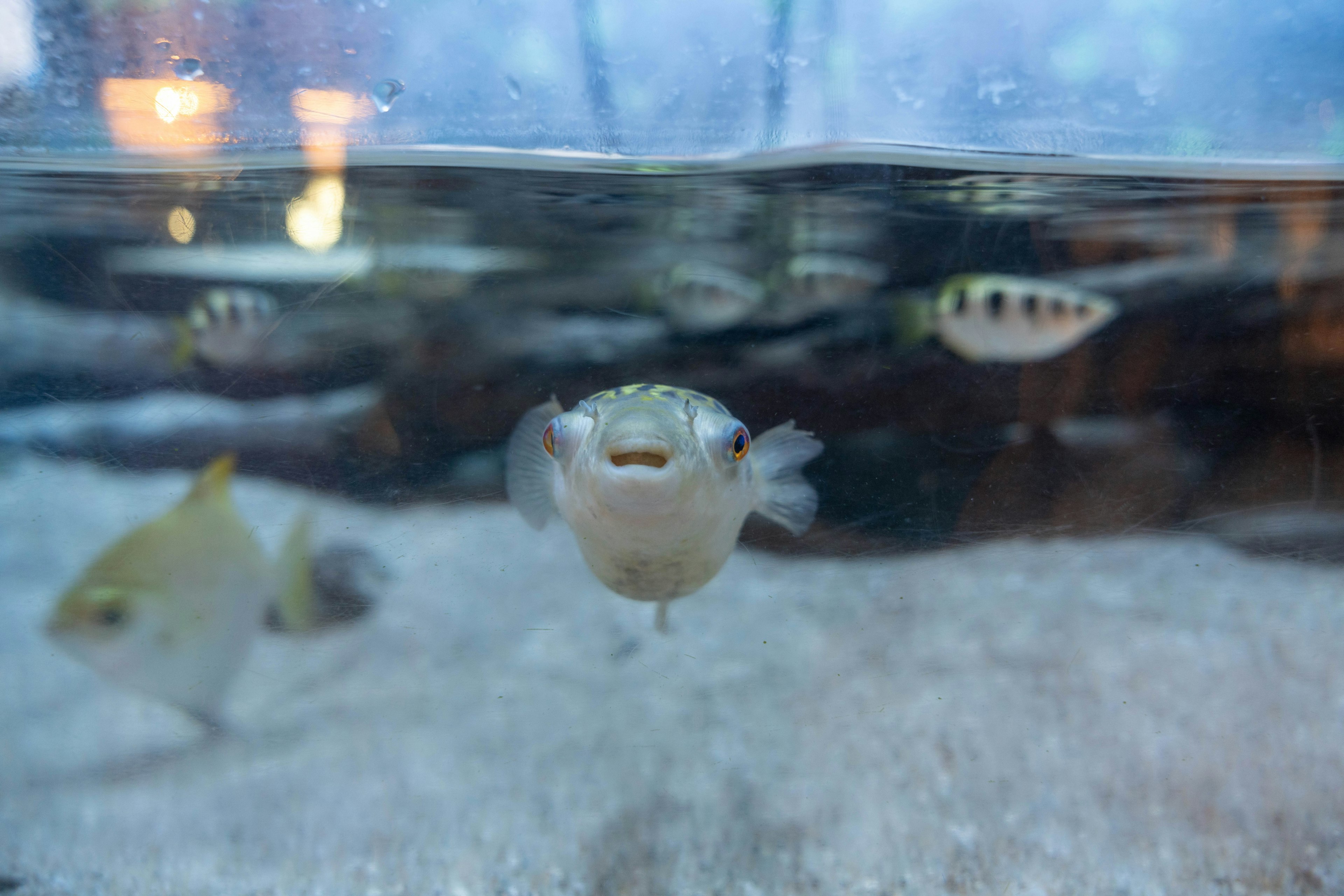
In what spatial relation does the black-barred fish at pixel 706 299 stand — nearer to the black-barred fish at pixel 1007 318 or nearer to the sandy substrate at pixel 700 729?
the black-barred fish at pixel 1007 318

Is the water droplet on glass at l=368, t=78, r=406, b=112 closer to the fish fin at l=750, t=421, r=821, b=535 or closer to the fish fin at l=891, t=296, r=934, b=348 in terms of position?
the fish fin at l=750, t=421, r=821, b=535

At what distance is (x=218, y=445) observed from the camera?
3.12 metres

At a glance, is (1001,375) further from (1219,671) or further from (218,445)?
(218,445)

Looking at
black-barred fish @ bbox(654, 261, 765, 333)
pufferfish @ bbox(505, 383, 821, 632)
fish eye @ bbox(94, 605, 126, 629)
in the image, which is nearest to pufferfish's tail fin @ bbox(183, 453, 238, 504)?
fish eye @ bbox(94, 605, 126, 629)

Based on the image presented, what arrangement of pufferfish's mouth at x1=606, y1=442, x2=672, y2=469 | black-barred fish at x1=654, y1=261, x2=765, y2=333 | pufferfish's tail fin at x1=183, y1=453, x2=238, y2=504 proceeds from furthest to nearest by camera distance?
black-barred fish at x1=654, y1=261, x2=765, y2=333 < pufferfish's tail fin at x1=183, y1=453, x2=238, y2=504 < pufferfish's mouth at x1=606, y1=442, x2=672, y2=469

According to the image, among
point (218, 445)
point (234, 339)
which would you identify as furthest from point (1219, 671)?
point (234, 339)

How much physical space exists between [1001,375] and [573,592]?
280 centimetres

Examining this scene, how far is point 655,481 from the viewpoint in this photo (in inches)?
66.4

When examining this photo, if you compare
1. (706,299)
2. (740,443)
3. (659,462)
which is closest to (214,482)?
(659,462)

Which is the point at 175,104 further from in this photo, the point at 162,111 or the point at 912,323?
the point at 912,323

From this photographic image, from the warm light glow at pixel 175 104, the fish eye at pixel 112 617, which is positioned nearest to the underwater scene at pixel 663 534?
the fish eye at pixel 112 617

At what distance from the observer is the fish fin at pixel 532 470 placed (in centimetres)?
256

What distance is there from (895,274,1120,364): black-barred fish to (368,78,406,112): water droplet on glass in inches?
118

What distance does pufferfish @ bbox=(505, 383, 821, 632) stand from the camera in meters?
1.73
